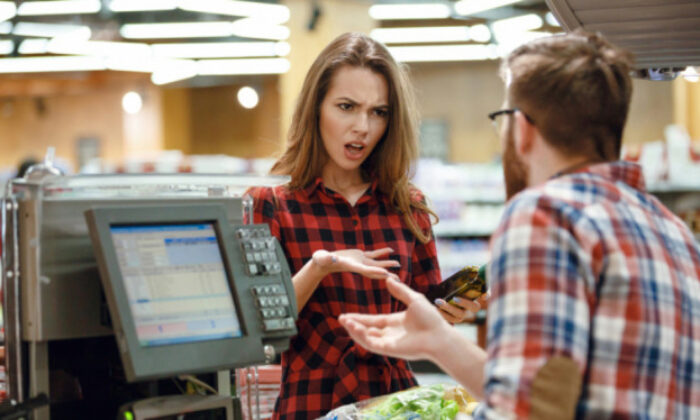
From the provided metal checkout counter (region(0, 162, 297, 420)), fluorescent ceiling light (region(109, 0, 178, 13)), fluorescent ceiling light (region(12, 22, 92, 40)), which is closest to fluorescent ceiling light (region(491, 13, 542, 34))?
fluorescent ceiling light (region(109, 0, 178, 13))

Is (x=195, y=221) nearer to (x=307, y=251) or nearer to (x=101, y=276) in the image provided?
(x=101, y=276)

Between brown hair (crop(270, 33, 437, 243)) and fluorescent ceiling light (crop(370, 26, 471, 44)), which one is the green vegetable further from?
fluorescent ceiling light (crop(370, 26, 471, 44))

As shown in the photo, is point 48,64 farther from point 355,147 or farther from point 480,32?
point 355,147

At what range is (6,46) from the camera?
12141 mm

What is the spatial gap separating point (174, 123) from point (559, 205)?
14.5m

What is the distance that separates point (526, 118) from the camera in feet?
4.68

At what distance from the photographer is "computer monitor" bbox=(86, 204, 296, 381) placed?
138 centimetres

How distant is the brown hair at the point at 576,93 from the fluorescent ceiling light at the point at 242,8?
26.6 ft

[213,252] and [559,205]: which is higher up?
[559,205]

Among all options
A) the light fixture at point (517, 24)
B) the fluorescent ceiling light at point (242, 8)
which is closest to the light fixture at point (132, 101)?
the fluorescent ceiling light at point (242, 8)

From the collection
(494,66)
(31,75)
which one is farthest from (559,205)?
(31,75)

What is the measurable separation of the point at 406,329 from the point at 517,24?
1035cm

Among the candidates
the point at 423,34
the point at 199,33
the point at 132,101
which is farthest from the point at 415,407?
the point at 132,101

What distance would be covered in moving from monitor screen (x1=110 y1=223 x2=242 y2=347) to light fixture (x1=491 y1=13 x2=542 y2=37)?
10.2 m
